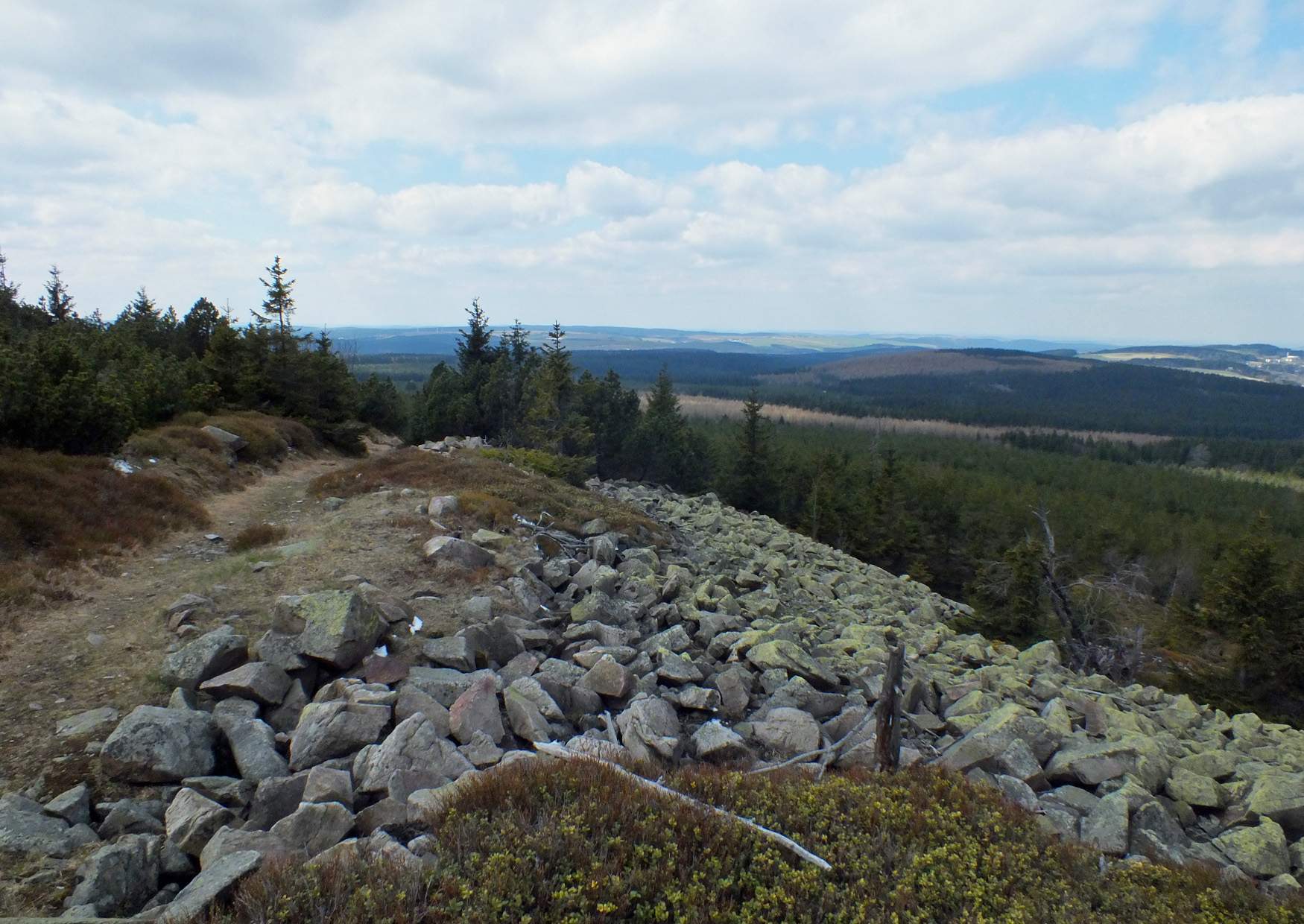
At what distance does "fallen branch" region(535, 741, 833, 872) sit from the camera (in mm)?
5348

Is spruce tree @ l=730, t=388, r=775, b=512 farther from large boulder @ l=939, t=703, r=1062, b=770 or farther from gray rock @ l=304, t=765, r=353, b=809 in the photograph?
gray rock @ l=304, t=765, r=353, b=809

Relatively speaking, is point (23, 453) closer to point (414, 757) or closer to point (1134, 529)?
point (414, 757)

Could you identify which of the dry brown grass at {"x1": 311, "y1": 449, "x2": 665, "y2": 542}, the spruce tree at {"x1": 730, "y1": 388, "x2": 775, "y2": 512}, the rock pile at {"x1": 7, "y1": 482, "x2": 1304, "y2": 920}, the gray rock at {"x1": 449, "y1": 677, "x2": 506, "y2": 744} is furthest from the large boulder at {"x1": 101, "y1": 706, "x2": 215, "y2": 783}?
the spruce tree at {"x1": 730, "y1": 388, "x2": 775, "y2": 512}

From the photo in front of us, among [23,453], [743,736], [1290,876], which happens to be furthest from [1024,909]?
[23,453]

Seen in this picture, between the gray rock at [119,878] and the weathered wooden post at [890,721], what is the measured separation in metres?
6.59

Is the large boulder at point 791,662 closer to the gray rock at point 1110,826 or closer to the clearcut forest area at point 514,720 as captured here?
the clearcut forest area at point 514,720

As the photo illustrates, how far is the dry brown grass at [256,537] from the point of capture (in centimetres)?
1451

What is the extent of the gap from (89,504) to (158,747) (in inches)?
390

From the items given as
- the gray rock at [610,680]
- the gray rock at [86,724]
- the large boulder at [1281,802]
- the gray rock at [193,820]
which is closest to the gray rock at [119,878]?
the gray rock at [193,820]

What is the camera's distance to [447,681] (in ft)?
27.8

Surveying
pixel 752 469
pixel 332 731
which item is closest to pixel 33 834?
pixel 332 731

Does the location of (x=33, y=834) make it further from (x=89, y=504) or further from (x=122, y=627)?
(x=89, y=504)

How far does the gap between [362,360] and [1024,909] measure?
→ 209 metres

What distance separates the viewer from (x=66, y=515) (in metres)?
12.9
